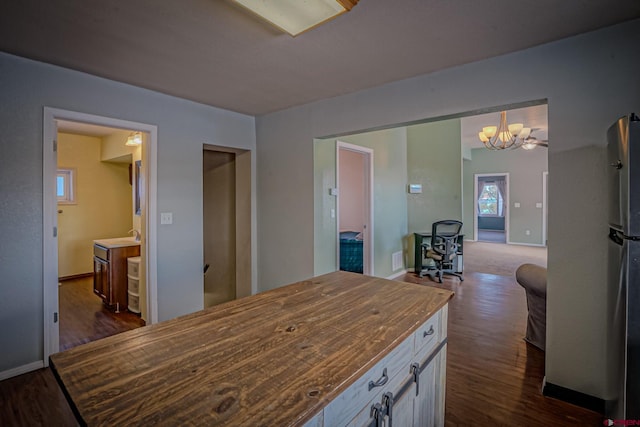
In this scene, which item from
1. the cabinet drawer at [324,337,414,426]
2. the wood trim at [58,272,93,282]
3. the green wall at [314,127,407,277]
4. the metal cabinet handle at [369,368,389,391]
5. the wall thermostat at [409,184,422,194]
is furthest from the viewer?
the wall thermostat at [409,184,422,194]

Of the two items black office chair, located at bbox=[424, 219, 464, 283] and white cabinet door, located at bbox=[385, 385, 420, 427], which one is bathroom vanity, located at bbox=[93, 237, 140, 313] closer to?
white cabinet door, located at bbox=[385, 385, 420, 427]

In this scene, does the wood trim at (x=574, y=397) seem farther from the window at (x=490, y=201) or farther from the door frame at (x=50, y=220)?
the window at (x=490, y=201)

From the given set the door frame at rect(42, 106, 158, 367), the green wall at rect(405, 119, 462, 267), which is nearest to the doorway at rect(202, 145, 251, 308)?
the door frame at rect(42, 106, 158, 367)

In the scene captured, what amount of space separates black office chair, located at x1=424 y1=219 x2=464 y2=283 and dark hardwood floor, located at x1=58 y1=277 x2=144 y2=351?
4.31 metres

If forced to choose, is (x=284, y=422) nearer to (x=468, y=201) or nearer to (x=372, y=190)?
(x=372, y=190)

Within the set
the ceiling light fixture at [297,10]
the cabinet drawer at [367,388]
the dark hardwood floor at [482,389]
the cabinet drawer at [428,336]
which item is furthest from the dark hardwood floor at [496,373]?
the ceiling light fixture at [297,10]

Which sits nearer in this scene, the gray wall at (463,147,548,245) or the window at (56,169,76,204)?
the window at (56,169,76,204)

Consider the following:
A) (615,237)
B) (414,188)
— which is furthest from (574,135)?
(414,188)

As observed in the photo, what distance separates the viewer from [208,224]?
15.3 feet

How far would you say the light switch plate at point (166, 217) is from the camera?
321cm

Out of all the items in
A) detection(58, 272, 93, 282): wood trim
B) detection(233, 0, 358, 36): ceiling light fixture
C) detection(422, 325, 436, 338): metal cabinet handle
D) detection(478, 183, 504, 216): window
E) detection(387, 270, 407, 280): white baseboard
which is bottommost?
detection(58, 272, 93, 282): wood trim

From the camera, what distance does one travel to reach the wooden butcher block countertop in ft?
2.46

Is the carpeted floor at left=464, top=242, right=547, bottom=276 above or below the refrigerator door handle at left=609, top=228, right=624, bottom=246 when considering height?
below

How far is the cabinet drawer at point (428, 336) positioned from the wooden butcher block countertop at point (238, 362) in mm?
62
